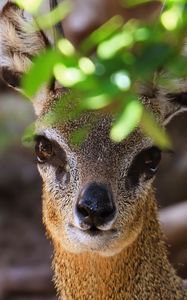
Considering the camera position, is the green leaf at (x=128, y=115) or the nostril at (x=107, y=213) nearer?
the green leaf at (x=128, y=115)

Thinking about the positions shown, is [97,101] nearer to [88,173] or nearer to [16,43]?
[88,173]

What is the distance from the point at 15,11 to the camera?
252 cm

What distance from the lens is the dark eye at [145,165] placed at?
2.87 meters

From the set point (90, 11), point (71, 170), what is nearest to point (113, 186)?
point (71, 170)

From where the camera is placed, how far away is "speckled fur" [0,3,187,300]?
8.93 feet

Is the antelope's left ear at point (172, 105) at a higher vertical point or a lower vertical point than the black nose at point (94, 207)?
lower

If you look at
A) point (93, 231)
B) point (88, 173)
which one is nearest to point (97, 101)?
point (93, 231)

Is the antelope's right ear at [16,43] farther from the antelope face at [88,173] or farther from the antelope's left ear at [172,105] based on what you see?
the antelope's left ear at [172,105]

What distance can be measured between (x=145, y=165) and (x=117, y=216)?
0.29 m

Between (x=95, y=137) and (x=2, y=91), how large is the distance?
556 cm

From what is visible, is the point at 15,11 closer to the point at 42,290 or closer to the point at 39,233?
the point at 42,290

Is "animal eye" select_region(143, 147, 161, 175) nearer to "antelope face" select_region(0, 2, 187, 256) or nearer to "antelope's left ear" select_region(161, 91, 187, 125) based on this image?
"antelope face" select_region(0, 2, 187, 256)

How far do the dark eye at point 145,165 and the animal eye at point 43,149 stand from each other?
0.30m

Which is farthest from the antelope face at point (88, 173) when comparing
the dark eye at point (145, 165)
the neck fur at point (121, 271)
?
the neck fur at point (121, 271)
